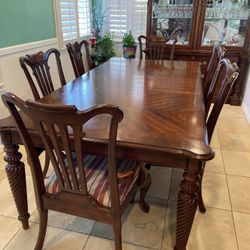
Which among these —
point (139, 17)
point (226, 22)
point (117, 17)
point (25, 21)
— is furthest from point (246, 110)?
point (25, 21)

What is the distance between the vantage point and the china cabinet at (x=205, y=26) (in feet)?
11.5

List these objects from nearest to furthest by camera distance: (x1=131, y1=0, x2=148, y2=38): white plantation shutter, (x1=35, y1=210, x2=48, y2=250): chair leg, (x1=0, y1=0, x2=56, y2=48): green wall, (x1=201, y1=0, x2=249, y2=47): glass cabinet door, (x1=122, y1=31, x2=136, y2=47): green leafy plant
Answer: (x1=35, y1=210, x2=48, y2=250): chair leg → (x1=0, y1=0, x2=56, y2=48): green wall → (x1=201, y1=0, x2=249, y2=47): glass cabinet door → (x1=122, y1=31, x2=136, y2=47): green leafy plant → (x1=131, y1=0, x2=148, y2=38): white plantation shutter

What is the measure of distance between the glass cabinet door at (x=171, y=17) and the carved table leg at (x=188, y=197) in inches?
119

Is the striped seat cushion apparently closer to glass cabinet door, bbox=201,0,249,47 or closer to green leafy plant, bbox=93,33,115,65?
glass cabinet door, bbox=201,0,249,47

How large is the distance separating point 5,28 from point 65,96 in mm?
1279

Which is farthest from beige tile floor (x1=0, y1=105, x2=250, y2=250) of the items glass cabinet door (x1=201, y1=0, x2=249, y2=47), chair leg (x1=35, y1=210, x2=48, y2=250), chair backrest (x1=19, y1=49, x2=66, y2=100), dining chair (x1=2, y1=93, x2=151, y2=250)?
glass cabinet door (x1=201, y1=0, x2=249, y2=47)

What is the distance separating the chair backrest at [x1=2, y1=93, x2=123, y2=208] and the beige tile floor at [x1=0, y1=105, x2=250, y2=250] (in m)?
0.43

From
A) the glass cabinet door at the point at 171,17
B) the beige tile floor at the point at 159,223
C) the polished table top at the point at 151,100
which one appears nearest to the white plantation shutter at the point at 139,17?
the glass cabinet door at the point at 171,17

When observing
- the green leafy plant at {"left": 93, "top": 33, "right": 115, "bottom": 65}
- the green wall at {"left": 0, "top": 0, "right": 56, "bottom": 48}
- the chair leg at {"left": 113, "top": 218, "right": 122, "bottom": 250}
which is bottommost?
the chair leg at {"left": 113, "top": 218, "right": 122, "bottom": 250}

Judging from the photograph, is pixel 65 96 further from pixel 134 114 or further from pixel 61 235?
pixel 61 235

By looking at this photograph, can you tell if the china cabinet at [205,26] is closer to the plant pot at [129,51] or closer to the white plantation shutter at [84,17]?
the plant pot at [129,51]

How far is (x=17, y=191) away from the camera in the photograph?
1.43 metres

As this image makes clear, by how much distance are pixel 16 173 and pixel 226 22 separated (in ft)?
11.7

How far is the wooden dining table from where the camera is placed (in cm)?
111
